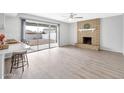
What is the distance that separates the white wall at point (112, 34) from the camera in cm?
578

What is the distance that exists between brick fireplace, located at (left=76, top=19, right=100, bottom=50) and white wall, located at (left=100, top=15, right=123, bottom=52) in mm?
355

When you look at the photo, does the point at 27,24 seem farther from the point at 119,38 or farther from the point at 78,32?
the point at 119,38

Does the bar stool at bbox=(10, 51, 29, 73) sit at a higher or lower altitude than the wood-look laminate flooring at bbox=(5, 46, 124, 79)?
higher

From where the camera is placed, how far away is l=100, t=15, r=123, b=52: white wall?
5.81 metres

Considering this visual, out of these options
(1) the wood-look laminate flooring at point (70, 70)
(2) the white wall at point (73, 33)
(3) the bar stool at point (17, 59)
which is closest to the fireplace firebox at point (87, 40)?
(2) the white wall at point (73, 33)

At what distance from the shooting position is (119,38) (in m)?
5.86

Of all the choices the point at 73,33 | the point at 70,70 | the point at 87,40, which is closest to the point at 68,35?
the point at 73,33

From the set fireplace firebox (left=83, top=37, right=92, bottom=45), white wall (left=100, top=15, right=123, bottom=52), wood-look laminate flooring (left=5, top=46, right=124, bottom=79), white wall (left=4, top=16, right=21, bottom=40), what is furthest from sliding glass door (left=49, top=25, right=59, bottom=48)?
wood-look laminate flooring (left=5, top=46, right=124, bottom=79)

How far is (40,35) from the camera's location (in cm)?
690

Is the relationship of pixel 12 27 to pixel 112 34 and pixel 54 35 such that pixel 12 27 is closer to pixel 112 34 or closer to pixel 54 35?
pixel 54 35

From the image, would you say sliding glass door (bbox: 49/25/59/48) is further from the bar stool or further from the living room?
the bar stool

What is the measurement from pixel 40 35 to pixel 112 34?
4991 mm
